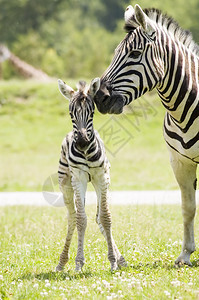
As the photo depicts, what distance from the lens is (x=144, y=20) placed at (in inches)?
227

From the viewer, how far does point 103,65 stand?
1793 inches

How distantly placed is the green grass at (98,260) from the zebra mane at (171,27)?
2.53m

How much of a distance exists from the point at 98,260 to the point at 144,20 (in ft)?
9.51

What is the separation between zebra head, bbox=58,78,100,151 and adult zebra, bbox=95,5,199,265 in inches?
11.0

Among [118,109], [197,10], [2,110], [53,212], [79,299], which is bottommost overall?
[79,299]

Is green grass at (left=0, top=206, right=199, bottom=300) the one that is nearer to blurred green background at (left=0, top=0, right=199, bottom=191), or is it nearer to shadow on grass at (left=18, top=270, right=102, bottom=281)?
shadow on grass at (left=18, top=270, right=102, bottom=281)

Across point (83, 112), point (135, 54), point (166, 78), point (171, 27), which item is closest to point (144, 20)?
point (135, 54)

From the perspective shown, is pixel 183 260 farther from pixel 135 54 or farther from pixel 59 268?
pixel 135 54

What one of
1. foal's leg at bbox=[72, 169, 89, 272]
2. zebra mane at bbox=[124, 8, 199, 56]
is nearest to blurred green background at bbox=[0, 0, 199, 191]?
zebra mane at bbox=[124, 8, 199, 56]

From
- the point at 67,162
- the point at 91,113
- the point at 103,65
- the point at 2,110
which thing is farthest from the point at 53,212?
the point at 103,65

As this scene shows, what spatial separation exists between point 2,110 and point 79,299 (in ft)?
71.2

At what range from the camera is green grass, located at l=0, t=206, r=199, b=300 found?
17.6ft

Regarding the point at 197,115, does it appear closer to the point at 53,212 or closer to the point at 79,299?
the point at 79,299

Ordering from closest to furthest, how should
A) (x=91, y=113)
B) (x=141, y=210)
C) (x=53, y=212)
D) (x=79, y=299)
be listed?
(x=79, y=299), (x=91, y=113), (x=141, y=210), (x=53, y=212)
